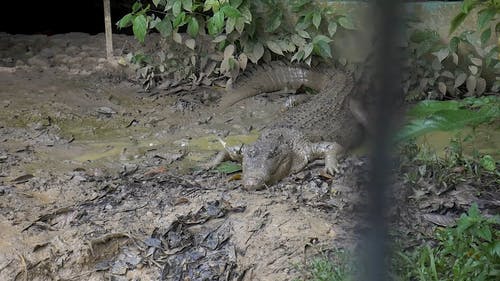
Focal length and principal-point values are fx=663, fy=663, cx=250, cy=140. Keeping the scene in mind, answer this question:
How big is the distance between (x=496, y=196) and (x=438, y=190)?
0.30 metres

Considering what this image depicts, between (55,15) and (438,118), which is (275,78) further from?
(55,15)

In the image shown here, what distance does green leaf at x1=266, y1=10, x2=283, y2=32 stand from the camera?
233 inches

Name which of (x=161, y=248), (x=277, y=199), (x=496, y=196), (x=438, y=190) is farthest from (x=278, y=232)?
(x=496, y=196)

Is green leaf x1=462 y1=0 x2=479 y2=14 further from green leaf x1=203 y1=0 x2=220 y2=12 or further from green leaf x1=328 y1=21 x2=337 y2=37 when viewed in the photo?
green leaf x1=203 y1=0 x2=220 y2=12

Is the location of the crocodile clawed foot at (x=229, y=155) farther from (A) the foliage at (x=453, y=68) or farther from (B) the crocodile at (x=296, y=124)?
(A) the foliage at (x=453, y=68)

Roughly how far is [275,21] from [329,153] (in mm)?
1754

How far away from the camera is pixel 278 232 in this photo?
3.54 metres

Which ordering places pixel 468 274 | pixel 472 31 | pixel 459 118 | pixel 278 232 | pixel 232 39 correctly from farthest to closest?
pixel 232 39 → pixel 472 31 → pixel 278 232 → pixel 468 274 → pixel 459 118

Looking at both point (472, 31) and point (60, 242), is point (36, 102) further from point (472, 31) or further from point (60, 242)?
point (472, 31)

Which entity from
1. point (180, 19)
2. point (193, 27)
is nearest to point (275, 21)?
point (193, 27)

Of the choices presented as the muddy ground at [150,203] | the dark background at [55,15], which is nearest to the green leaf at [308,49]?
the muddy ground at [150,203]

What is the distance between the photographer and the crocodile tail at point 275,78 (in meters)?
6.07

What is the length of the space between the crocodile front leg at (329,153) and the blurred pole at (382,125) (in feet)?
11.6

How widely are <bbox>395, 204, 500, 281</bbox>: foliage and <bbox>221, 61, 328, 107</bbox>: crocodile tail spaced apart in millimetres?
3191
